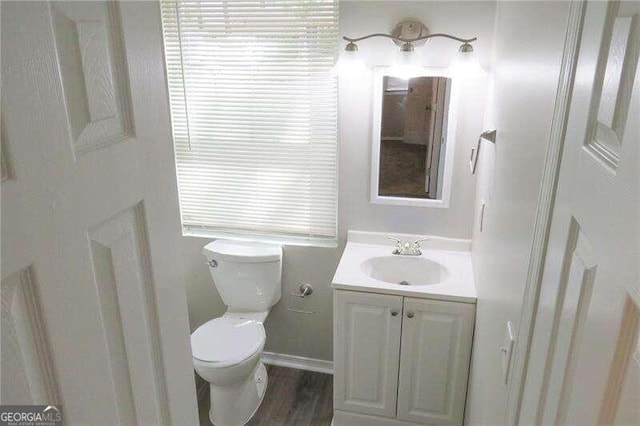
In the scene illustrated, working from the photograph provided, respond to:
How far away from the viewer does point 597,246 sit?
62 cm

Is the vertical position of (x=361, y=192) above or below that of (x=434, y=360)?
above

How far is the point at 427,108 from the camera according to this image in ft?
8.00

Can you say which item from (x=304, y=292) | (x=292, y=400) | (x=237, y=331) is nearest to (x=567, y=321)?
(x=237, y=331)

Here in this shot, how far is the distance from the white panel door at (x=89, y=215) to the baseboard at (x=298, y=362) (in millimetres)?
2099

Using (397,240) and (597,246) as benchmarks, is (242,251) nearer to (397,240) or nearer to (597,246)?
(397,240)

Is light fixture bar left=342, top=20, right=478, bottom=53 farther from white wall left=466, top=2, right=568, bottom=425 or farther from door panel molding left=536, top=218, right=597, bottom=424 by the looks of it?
door panel molding left=536, top=218, right=597, bottom=424

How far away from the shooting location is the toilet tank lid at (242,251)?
8.65ft

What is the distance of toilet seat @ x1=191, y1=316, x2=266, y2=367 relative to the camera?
7.77 ft

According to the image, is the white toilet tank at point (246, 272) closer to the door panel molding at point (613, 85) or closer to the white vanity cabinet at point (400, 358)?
the white vanity cabinet at point (400, 358)

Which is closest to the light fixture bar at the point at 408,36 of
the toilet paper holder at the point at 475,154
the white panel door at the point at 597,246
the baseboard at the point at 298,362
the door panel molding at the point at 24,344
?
the toilet paper holder at the point at 475,154

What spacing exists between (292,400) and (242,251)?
87cm

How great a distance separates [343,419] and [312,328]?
0.56 meters

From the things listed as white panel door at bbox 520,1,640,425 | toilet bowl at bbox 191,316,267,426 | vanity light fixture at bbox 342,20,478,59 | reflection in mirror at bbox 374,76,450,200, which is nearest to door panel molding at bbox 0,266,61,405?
white panel door at bbox 520,1,640,425

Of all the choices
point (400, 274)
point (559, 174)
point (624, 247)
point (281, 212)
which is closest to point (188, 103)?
point (281, 212)
